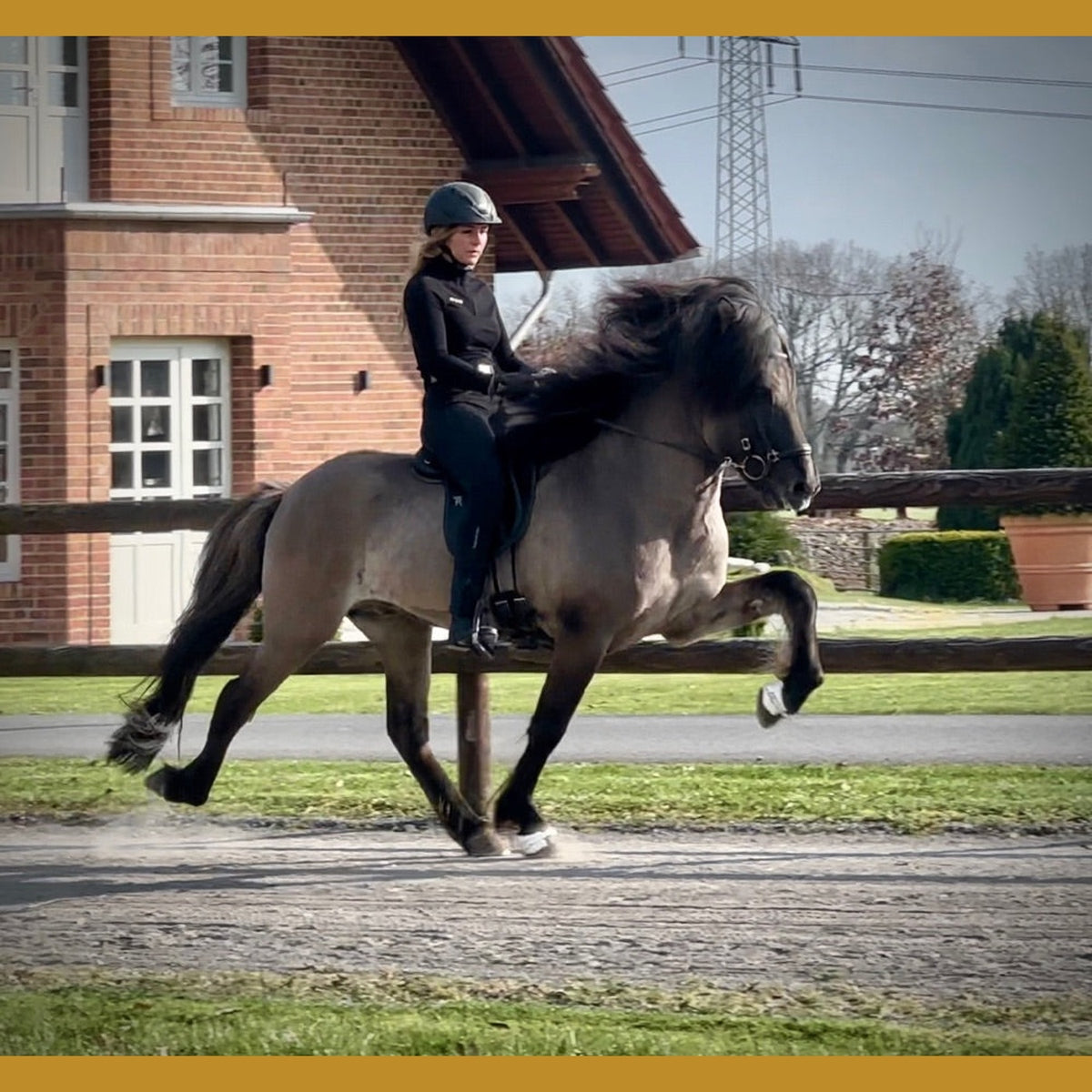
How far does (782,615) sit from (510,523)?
1.07 m

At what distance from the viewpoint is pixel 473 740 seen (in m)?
8.80

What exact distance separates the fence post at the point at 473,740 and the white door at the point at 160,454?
359 inches

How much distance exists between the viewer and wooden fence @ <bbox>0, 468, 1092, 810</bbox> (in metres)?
8.16

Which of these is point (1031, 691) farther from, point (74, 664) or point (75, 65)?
point (75, 65)

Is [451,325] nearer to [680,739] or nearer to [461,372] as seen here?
[461,372]

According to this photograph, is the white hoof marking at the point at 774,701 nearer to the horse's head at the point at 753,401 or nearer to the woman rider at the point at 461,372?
the horse's head at the point at 753,401

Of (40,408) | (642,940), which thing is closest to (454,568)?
(642,940)

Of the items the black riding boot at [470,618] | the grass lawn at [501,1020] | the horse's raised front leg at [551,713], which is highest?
the black riding boot at [470,618]

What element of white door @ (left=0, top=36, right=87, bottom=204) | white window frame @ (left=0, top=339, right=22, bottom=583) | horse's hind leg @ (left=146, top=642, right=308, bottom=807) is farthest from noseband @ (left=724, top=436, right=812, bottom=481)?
white door @ (left=0, top=36, right=87, bottom=204)

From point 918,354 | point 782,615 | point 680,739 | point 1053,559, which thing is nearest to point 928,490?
point 782,615

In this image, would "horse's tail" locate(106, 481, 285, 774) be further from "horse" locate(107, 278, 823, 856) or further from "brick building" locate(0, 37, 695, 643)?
"brick building" locate(0, 37, 695, 643)

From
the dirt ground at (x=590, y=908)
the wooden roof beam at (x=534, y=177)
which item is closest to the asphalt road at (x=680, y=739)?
the dirt ground at (x=590, y=908)

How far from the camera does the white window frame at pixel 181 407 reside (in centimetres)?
1808

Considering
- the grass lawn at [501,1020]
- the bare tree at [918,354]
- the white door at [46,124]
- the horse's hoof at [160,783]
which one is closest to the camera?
the grass lawn at [501,1020]
